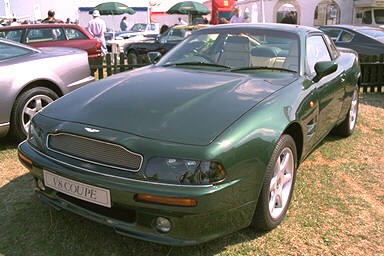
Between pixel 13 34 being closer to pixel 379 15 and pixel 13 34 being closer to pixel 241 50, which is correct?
pixel 241 50

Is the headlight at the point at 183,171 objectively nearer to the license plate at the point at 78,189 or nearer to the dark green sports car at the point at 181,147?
the dark green sports car at the point at 181,147

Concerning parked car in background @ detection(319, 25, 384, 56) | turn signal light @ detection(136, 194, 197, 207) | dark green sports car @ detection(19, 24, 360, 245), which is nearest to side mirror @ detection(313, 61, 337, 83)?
dark green sports car @ detection(19, 24, 360, 245)

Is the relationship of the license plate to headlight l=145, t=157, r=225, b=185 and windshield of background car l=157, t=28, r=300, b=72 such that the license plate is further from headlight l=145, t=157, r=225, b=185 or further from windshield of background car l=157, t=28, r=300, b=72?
windshield of background car l=157, t=28, r=300, b=72

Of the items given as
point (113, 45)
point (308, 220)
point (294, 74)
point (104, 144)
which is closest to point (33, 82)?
point (104, 144)

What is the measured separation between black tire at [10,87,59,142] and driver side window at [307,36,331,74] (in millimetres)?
3029

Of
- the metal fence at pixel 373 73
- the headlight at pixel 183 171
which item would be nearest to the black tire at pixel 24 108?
the headlight at pixel 183 171

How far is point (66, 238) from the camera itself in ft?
8.68

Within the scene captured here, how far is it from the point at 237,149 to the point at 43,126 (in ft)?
4.41

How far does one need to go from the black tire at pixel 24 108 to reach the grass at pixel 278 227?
17.4 inches

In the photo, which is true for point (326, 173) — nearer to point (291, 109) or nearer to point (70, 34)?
point (291, 109)

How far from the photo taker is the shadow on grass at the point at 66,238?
8.27ft

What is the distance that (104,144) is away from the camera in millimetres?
2301

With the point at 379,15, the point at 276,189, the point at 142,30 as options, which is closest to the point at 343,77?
the point at 276,189

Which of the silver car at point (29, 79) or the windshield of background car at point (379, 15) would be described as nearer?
the silver car at point (29, 79)
